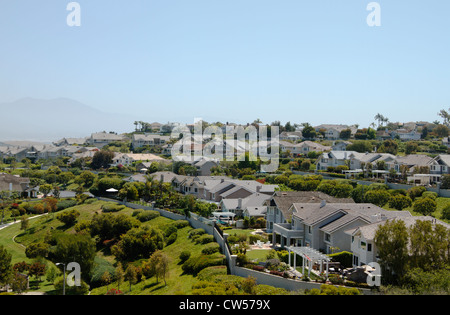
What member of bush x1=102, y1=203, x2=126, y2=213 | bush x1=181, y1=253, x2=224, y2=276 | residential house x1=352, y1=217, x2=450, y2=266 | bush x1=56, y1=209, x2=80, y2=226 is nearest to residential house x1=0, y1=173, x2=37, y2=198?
bush x1=56, y1=209, x2=80, y2=226

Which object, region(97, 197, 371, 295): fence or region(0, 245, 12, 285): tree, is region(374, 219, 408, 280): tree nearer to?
region(97, 197, 371, 295): fence

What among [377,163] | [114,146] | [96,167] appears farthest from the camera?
[114,146]

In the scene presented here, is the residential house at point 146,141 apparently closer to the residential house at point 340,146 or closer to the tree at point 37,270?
the residential house at point 340,146

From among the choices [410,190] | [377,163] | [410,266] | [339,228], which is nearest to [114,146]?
[377,163]

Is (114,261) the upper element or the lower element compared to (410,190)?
lower

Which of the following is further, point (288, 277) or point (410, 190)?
point (410, 190)

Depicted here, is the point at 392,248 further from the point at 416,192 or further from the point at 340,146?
the point at 340,146
